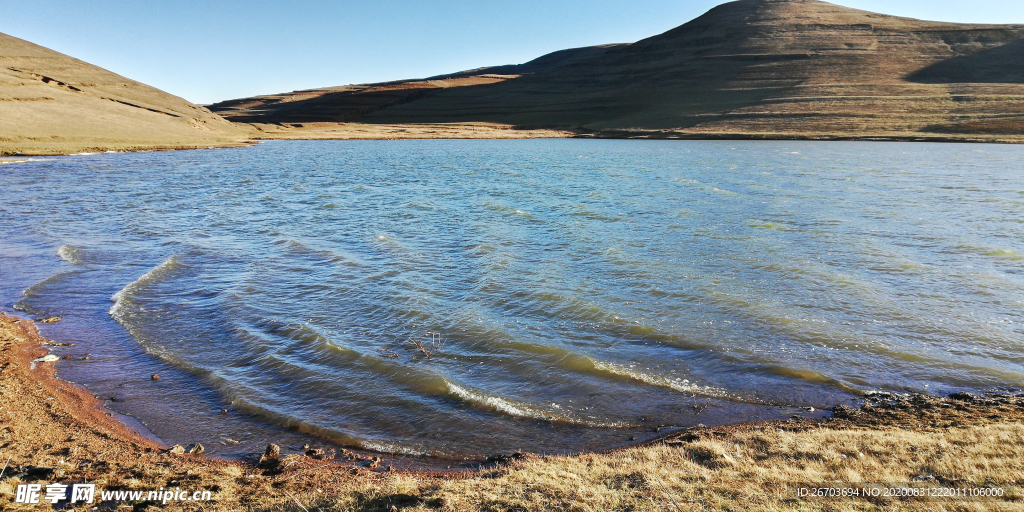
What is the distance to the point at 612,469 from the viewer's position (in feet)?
20.6

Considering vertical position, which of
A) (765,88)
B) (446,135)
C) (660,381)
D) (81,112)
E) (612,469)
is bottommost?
(660,381)

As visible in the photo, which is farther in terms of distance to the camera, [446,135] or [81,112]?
[446,135]

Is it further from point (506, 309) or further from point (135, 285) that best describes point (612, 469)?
point (135, 285)

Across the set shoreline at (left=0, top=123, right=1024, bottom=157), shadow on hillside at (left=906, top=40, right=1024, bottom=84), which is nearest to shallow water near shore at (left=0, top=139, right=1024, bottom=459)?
shoreline at (left=0, top=123, right=1024, bottom=157)

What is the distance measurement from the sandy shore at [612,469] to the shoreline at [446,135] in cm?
5117

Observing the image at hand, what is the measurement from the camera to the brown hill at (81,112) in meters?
54.5

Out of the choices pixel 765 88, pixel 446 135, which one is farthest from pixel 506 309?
pixel 765 88

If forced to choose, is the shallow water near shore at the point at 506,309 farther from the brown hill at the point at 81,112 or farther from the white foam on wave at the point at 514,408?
the brown hill at the point at 81,112

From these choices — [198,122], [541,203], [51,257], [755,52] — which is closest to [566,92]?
[755,52]

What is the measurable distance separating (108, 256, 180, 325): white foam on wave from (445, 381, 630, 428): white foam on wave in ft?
26.1

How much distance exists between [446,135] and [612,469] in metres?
97.3

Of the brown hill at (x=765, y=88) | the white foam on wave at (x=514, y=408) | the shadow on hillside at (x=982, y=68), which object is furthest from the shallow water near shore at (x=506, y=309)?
the shadow on hillside at (x=982, y=68)

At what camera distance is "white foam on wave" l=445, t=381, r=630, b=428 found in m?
8.37

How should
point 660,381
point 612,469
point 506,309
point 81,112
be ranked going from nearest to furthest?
point 612,469 → point 660,381 → point 506,309 → point 81,112
